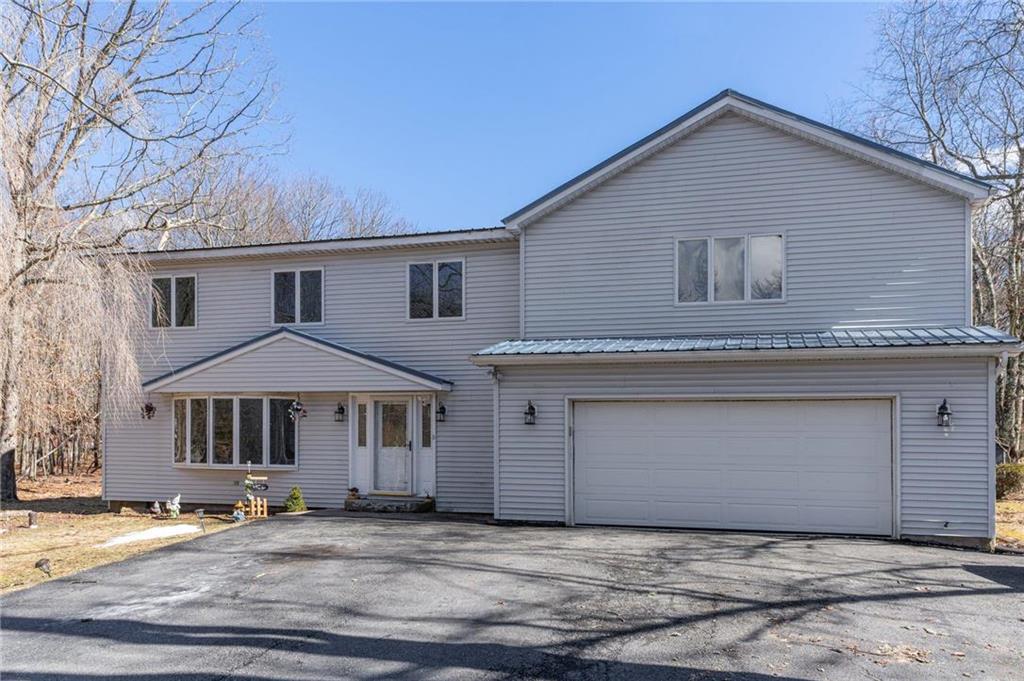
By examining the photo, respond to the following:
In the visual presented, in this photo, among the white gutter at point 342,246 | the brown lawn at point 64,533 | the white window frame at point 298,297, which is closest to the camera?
the brown lawn at point 64,533

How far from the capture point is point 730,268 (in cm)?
1135

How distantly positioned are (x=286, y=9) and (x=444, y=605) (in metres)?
11.7

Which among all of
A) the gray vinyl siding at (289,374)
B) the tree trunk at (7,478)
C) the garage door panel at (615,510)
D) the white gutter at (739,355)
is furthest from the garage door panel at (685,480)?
the tree trunk at (7,478)

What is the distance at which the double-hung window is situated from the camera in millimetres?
11180

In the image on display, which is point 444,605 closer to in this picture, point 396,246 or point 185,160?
point 396,246

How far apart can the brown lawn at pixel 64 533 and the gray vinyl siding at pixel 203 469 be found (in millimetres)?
702

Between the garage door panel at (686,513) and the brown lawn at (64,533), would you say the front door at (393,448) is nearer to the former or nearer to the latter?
the brown lawn at (64,533)

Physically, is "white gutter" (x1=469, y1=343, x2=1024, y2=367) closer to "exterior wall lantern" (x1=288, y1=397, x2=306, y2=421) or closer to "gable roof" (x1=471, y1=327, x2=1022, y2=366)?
"gable roof" (x1=471, y1=327, x2=1022, y2=366)

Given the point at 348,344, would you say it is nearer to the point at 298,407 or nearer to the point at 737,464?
the point at 298,407

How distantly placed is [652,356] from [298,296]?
297 inches

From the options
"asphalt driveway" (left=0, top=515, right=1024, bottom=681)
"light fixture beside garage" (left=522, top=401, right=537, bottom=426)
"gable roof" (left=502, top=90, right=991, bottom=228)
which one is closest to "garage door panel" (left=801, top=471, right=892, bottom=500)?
"asphalt driveway" (left=0, top=515, right=1024, bottom=681)

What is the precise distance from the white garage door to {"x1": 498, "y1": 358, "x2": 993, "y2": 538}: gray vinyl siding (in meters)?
0.27

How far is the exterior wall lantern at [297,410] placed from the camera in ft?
44.0

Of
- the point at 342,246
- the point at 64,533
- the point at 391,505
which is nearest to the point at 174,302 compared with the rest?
the point at 342,246
